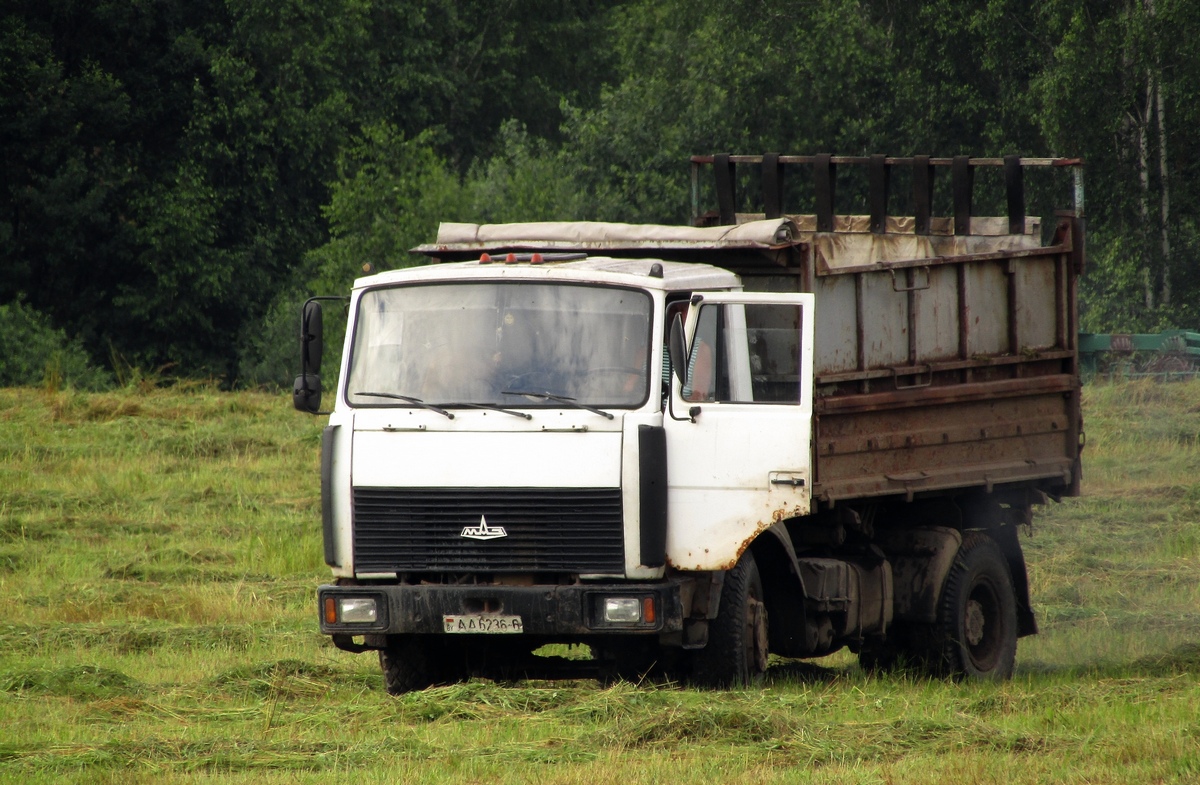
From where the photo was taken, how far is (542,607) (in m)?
8.73

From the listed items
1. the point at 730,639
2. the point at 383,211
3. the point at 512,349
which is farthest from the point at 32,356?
the point at 730,639

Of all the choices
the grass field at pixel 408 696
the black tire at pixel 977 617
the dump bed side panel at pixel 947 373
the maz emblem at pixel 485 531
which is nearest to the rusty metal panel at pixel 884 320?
the dump bed side panel at pixel 947 373

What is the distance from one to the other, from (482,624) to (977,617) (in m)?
4.26

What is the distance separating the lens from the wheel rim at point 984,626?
11625mm

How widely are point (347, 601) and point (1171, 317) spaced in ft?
90.0

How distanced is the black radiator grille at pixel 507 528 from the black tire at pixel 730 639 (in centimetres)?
76

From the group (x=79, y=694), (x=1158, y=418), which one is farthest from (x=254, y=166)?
(x=79, y=694)

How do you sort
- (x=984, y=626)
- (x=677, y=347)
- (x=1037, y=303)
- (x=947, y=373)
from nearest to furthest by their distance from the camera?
(x=677, y=347), (x=947, y=373), (x=1037, y=303), (x=984, y=626)

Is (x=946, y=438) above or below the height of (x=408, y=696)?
above

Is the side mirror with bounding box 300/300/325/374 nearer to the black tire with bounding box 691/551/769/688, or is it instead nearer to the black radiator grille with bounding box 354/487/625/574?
the black radiator grille with bounding box 354/487/625/574

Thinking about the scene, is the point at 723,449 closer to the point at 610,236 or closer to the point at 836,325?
the point at 836,325

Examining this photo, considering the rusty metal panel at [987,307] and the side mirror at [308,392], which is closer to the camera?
the side mirror at [308,392]

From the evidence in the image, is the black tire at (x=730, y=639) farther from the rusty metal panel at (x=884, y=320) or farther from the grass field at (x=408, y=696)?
the rusty metal panel at (x=884, y=320)

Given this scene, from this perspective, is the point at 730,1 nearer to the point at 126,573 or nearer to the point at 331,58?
the point at 331,58
